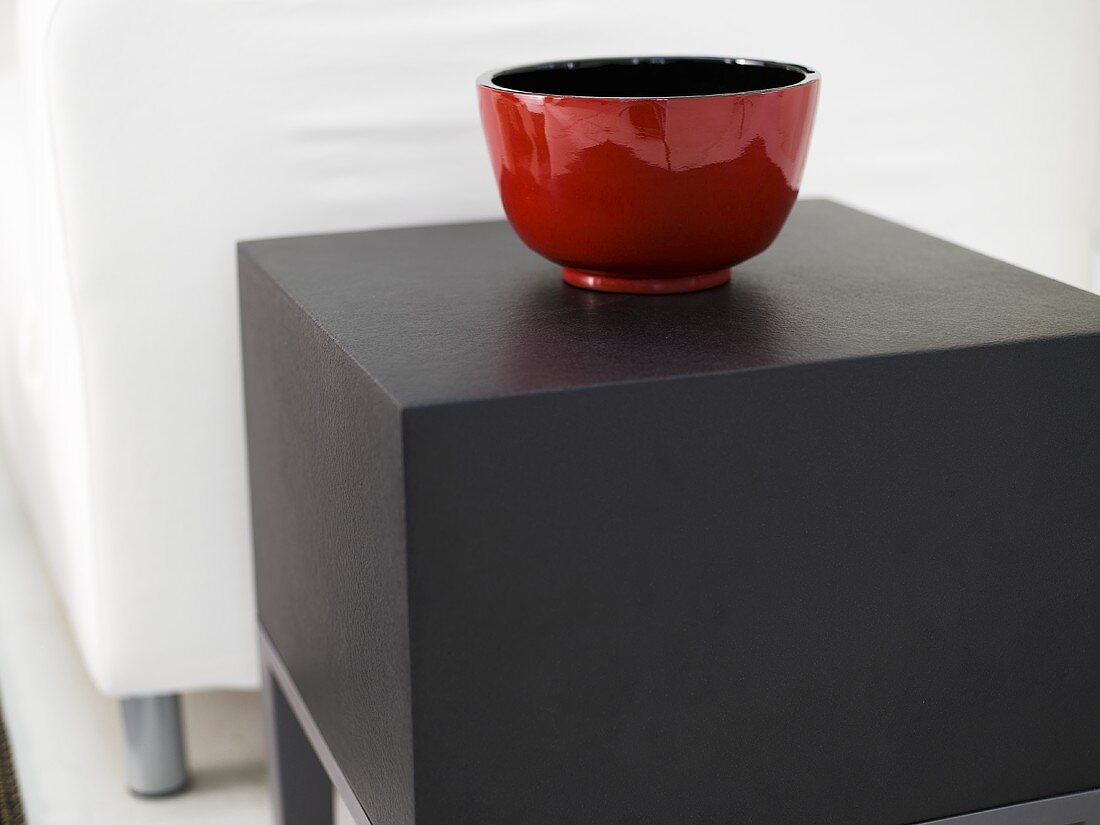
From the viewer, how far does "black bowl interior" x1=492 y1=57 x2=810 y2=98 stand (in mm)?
823

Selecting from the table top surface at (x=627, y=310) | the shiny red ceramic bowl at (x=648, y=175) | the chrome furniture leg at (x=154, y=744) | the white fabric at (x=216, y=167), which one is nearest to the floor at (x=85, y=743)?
the chrome furniture leg at (x=154, y=744)

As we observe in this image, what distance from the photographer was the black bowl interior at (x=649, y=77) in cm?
82

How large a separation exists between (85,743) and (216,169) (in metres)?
0.59

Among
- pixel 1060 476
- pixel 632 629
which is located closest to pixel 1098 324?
pixel 1060 476

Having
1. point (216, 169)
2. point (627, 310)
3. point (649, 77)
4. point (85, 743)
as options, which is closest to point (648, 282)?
point (627, 310)

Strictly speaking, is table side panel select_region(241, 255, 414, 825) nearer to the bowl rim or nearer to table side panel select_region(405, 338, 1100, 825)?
table side panel select_region(405, 338, 1100, 825)

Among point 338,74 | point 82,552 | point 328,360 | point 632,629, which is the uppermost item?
point 338,74

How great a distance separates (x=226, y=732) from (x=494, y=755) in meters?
0.72

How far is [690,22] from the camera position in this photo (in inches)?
41.3

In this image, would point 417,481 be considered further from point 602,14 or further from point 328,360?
point 602,14

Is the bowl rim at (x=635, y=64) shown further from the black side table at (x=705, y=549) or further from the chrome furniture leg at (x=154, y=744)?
the chrome furniture leg at (x=154, y=744)

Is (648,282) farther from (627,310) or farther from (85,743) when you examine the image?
(85,743)

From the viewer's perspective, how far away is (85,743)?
1238mm

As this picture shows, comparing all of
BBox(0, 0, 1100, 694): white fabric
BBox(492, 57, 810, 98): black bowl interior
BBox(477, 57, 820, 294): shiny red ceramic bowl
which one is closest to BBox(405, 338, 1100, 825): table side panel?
BBox(477, 57, 820, 294): shiny red ceramic bowl
